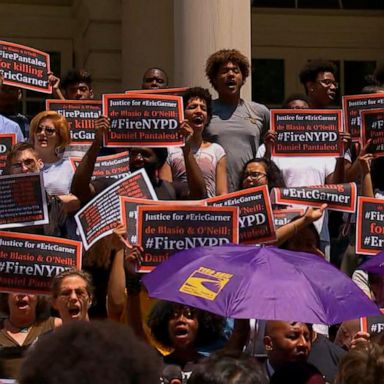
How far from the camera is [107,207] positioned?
25.3 ft

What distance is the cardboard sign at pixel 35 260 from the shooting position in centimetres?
716

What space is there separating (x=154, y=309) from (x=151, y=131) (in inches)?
93.7

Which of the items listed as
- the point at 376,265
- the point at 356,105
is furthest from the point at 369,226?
the point at 356,105

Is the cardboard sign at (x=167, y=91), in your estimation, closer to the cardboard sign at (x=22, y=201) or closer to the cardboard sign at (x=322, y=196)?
the cardboard sign at (x=322, y=196)

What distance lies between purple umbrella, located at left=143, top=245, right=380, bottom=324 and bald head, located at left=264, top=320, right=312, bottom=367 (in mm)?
57

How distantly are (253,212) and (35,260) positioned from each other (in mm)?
1314

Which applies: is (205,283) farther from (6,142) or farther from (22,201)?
(6,142)

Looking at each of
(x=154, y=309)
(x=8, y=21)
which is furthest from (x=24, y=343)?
(x=8, y=21)

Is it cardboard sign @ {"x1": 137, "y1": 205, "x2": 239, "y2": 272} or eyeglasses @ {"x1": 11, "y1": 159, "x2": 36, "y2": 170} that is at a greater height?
eyeglasses @ {"x1": 11, "y1": 159, "x2": 36, "y2": 170}

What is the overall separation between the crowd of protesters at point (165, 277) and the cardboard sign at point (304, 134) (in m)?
0.09

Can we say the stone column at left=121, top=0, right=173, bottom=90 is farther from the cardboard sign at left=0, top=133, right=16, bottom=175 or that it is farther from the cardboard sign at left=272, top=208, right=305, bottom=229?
the cardboard sign at left=272, top=208, right=305, bottom=229

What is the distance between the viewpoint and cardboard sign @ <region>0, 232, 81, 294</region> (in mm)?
7164

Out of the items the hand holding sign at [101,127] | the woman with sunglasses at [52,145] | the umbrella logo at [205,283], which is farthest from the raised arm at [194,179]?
the umbrella logo at [205,283]

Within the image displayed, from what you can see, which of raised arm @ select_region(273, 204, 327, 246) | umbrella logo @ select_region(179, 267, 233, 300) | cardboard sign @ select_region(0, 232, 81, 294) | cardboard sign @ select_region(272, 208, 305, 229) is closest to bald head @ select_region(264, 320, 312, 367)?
umbrella logo @ select_region(179, 267, 233, 300)
